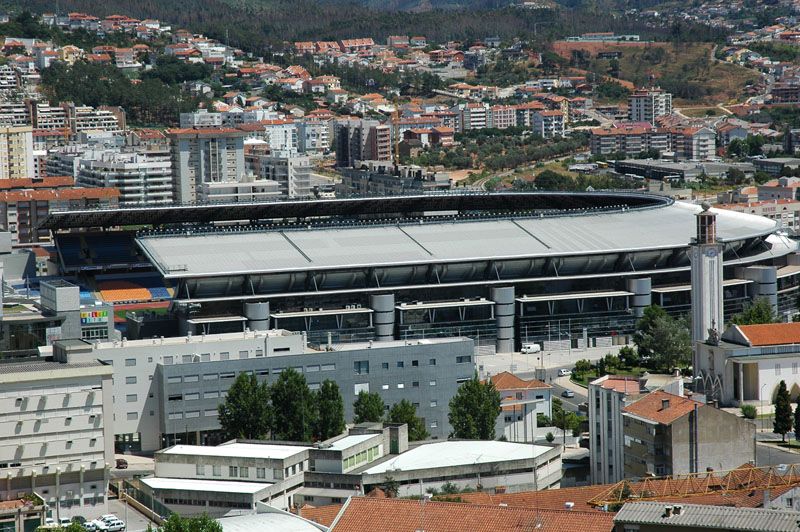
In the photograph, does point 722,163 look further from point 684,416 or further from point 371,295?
point 684,416

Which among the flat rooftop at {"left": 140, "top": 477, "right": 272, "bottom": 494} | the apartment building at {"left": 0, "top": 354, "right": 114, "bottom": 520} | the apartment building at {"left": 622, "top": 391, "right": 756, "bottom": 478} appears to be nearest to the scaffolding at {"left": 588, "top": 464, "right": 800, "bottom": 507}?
the apartment building at {"left": 622, "top": 391, "right": 756, "bottom": 478}

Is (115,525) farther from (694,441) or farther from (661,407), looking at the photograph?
(694,441)

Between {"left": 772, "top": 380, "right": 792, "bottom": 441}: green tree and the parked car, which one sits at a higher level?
{"left": 772, "top": 380, "right": 792, "bottom": 441}: green tree

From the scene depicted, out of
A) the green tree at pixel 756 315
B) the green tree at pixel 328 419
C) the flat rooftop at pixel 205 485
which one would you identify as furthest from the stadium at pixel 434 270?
the flat rooftop at pixel 205 485

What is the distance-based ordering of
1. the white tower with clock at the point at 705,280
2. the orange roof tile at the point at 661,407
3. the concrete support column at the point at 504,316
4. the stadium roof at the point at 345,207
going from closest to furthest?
the orange roof tile at the point at 661,407, the white tower with clock at the point at 705,280, the concrete support column at the point at 504,316, the stadium roof at the point at 345,207

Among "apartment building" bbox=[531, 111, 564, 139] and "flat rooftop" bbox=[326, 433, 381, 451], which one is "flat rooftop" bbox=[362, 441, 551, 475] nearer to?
"flat rooftop" bbox=[326, 433, 381, 451]

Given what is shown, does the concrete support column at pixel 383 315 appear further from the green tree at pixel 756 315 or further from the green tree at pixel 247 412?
the green tree at pixel 247 412

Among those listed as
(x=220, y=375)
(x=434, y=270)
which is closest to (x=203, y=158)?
(x=434, y=270)
